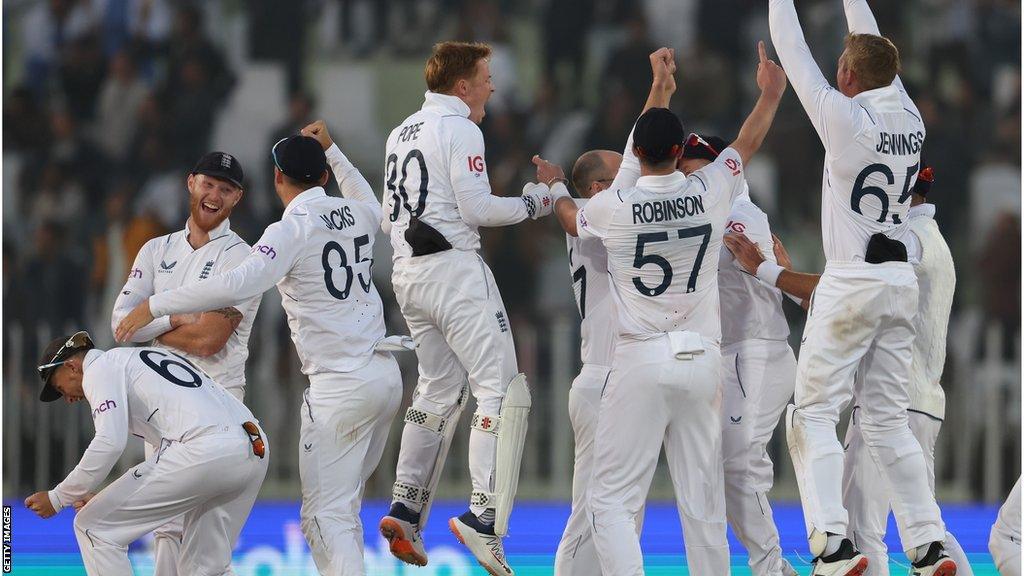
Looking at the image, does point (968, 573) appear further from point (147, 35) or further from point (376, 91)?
point (147, 35)

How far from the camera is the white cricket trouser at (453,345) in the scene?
6.61m

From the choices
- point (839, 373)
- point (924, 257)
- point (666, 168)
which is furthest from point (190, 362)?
point (924, 257)

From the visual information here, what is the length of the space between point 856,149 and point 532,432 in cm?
508

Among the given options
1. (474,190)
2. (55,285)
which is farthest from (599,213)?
(55,285)

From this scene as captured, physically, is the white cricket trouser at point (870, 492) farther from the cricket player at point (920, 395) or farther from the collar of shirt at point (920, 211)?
the collar of shirt at point (920, 211)

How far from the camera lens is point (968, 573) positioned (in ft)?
22.2

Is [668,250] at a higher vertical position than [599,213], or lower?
lower

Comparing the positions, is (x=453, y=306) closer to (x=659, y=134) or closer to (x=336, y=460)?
(x=336, y=460)

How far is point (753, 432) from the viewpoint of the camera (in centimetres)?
682

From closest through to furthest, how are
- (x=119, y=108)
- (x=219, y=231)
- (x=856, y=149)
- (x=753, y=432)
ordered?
(x=856, y=149) → (x=753, y=432) → (x=219, y=231) → (x=119, y=108)

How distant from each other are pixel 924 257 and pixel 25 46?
9.88 meters

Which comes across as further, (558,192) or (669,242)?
(558,192)

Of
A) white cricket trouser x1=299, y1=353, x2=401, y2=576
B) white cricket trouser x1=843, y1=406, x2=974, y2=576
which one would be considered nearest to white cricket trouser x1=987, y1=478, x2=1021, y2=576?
white cricket trouser x1=843, y1=406, x2=974, y2=576

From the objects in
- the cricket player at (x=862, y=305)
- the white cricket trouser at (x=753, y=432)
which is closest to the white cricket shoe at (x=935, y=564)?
the cricket player at (x=862, y=305)
